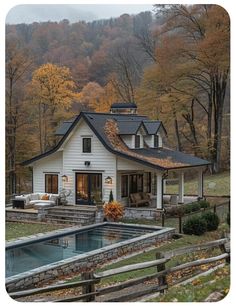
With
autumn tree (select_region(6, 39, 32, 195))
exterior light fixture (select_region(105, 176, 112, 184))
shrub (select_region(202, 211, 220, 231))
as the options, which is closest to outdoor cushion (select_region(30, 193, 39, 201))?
autumn tree (select_region(6, 39, 32, 195))

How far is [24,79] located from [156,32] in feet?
22.2

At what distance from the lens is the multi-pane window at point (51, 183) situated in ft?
63.6

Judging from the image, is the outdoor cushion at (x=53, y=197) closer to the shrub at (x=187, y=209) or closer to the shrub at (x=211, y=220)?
the shrub at (x=187, y=209)

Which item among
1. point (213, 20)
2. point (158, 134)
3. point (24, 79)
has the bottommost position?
point (158, 134)

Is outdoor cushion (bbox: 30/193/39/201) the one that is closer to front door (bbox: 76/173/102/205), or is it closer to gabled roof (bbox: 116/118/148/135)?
front door (bbox: 76/173/102/205)

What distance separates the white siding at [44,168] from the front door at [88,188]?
1.05 m

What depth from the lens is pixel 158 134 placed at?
19.9m

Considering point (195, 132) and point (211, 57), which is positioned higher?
point (211, 57)

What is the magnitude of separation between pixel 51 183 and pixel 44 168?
0.71m

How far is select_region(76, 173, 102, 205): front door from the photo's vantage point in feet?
59.1

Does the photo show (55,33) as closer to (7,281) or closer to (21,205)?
(21,205)

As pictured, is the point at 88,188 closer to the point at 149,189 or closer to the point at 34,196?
the point at 34,196

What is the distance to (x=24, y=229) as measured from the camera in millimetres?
15500
